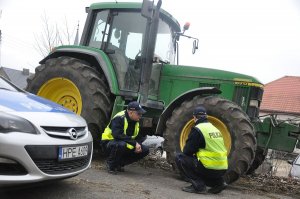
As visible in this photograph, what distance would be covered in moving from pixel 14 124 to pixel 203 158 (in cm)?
271

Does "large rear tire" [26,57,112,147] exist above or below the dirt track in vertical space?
above

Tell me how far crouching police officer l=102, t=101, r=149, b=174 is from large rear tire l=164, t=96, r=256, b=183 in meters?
0.52

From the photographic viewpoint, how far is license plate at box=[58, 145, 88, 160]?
4016 mm

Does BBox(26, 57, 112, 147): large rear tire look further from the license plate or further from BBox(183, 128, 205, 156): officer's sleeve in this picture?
the license plate

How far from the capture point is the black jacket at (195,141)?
5.37m

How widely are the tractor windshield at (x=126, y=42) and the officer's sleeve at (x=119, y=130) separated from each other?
1254mm

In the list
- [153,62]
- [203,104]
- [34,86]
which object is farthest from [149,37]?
[34,86]

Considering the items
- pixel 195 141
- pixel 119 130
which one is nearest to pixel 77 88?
pixel 119 130

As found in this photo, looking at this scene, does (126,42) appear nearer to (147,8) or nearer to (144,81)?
(144,81)

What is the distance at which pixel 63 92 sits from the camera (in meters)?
7.50

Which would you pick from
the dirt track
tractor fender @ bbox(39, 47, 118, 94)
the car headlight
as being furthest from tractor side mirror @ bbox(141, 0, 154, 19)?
the car headlight

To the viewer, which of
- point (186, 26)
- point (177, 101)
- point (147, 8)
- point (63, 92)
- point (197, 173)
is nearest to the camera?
point (197, 173)

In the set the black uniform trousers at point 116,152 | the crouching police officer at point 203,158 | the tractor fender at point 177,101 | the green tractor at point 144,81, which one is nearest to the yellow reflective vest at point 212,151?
the crouching police officer at point 203,158

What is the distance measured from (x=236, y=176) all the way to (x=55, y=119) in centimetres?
300
